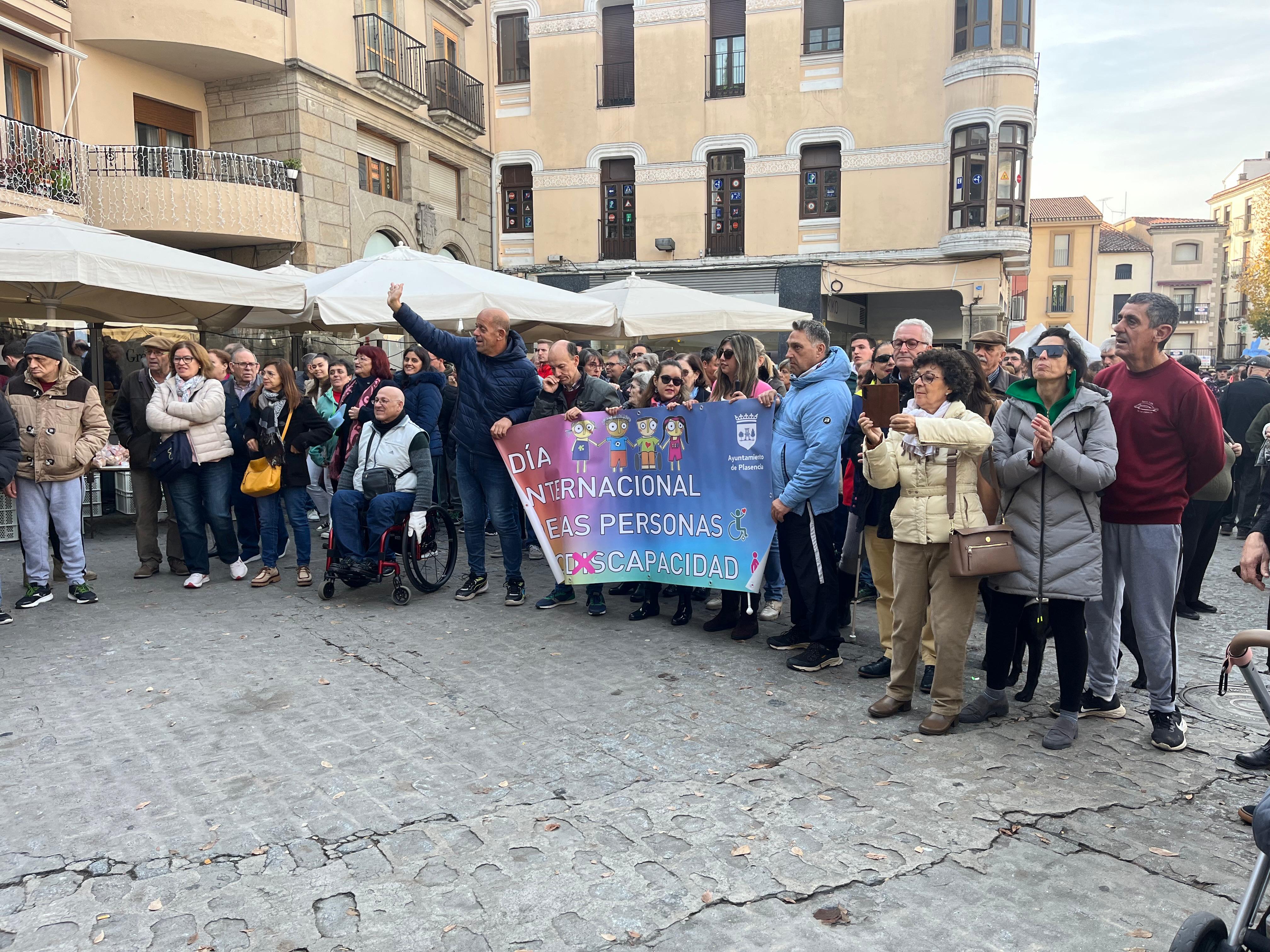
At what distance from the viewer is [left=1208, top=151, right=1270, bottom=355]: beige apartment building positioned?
60.3m

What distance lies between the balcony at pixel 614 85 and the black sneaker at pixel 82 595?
72.2 feet

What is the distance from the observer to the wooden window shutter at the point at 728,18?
24609 millimetres

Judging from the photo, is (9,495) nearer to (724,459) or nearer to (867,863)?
(724,459)

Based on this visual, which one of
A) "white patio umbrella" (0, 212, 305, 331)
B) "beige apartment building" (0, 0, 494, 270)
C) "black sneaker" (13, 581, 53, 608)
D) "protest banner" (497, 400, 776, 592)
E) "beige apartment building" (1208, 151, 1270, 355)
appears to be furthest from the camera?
"beige apartment building" (1208, 151, 1270, 355)

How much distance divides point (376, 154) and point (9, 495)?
16875 mm

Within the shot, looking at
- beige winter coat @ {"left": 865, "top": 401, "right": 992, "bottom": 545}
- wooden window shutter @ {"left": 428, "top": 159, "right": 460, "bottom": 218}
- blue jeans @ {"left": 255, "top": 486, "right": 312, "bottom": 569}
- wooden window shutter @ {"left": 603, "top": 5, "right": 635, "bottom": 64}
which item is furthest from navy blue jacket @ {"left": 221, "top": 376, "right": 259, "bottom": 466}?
wooden window shutter @ {"left": 603, "top": 5, "right": 635, "bottom": 64}

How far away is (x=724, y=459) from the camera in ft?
20.3

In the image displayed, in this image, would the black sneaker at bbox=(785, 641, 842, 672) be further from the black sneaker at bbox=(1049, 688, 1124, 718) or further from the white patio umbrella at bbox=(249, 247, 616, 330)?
the white patio umbrella at bbox=(249, 247, 616, 330)

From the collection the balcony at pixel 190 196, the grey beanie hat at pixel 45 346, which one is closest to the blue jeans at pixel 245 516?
the grey beanie hat at pixel 45 346

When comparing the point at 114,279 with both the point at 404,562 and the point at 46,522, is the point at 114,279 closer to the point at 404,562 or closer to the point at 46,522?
the point at 46,522

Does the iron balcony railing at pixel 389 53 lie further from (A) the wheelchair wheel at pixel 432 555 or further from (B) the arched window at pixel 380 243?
(A) the wheelchair wheel at pixel 432 555

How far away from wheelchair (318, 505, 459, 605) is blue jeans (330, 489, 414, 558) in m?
0.06

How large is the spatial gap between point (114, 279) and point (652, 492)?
5850 mm

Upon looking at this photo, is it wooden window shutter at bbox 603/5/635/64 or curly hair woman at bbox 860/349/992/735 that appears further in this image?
wooden window shutter at bbox 603/5/635/64
